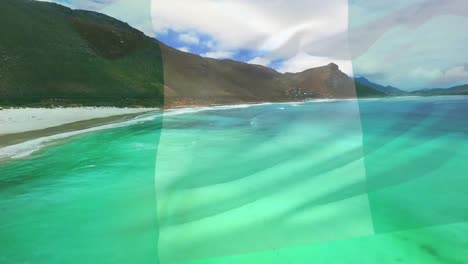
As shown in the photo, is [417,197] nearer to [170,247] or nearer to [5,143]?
[170,247]

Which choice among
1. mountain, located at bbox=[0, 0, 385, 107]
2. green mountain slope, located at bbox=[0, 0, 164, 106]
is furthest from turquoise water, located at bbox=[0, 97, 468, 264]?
green mountain slope, located at bbox=[0, 0, 164, 106]

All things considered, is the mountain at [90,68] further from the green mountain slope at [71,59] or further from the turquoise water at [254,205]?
the turquoise water at [254,205]

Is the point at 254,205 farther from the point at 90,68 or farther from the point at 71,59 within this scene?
the point at 71,59

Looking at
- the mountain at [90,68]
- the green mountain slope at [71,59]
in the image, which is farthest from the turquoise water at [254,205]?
the green mountain slope at [71,59]

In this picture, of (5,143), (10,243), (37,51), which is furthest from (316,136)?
(37,51)

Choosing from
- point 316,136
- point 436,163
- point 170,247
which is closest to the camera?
point 170,247

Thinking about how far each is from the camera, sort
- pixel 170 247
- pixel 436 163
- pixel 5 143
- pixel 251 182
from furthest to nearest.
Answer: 1. pixel 5 143
2. pixel 436 163
3. pixel 251 182
4. pixel 170 247

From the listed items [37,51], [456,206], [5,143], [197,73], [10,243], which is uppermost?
[37,51]
